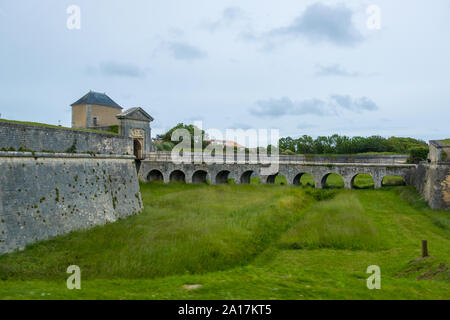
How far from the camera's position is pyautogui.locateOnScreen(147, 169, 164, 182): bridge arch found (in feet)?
134

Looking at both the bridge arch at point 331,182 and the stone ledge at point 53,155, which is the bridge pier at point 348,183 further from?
the stone ledge at point 53,155

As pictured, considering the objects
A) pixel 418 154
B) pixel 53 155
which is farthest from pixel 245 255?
pixel 418 154

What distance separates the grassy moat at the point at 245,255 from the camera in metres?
9.02

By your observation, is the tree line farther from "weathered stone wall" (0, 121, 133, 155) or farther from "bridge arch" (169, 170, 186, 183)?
"weathered stone wall" (0, 121, 133, 155)

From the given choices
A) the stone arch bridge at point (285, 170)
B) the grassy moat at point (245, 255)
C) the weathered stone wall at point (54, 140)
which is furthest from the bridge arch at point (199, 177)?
the weathered stone wall at point (54, 140)

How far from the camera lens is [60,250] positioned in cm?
1385

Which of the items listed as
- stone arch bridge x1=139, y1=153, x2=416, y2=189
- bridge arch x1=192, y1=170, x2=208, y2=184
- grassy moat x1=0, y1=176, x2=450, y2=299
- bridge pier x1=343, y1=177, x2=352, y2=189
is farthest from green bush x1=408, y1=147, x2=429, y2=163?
bridge arch x1=192, y1=170, x2=208, y2=184

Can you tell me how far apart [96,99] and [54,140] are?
22.9m

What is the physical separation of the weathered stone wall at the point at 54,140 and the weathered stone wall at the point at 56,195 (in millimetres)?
366

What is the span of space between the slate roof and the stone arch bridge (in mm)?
7349

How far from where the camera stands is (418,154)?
30062 millimetres

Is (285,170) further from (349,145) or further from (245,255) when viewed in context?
(349,145)
